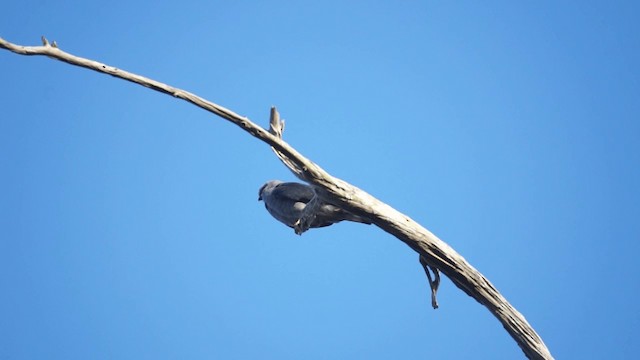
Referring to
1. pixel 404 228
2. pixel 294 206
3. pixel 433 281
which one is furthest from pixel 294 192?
pixel 433 281

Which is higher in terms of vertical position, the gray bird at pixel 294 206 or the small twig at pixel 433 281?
the gray bird at pixel 294 206

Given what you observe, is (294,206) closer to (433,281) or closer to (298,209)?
(298,209)

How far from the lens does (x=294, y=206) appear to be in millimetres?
6895

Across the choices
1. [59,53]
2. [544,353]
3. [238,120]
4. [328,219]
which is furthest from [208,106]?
[544,353]

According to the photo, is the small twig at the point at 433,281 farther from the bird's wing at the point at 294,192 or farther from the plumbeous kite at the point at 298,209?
the bird's wing at the point at 294,192

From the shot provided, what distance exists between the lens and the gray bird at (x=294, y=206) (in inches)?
259

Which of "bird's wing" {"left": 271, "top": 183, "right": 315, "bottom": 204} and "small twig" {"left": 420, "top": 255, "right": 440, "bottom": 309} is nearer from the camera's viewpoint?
"small twig" {"left": 420, "top": 255, "right": 440, "bottom": 309}

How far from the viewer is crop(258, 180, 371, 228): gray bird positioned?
658cm

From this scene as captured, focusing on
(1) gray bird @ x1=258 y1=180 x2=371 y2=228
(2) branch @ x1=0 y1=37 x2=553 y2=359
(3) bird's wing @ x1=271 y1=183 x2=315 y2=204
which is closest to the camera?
(2) branch @ x1=0 y1=37 x2=553 y2=359

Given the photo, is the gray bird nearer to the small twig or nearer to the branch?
the branch

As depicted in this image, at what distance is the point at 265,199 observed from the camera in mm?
7391

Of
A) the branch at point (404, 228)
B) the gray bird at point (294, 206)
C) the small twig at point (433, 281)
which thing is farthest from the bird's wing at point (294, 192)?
the small twig at point (433, 281)

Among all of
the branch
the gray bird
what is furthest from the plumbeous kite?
the branch

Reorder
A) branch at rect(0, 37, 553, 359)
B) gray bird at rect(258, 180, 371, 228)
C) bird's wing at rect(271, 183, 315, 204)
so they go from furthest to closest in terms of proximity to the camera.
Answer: bird's wing at rect(271, 183, 315, 204)
gray bird at rect(258, 180, 371, 228)
branch at rect(0, 37, 553, 359)
